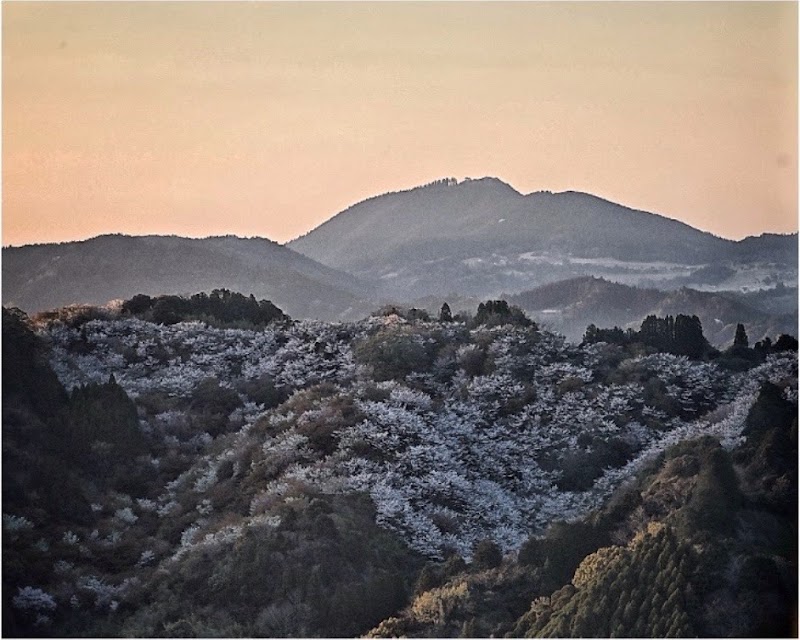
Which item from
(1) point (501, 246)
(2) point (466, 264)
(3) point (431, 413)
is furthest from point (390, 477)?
(1) point (501, 246)

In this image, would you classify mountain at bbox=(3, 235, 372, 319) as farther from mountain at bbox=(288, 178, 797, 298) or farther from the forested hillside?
the forested hillside

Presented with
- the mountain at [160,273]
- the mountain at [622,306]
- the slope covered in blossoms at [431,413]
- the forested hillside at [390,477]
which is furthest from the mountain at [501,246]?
the slope covered in blossoms at [431,413]

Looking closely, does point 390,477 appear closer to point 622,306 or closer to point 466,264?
point 622,306

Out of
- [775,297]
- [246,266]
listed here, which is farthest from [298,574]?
[775,297]

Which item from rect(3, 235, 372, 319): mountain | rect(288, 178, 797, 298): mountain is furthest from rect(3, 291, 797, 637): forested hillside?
rect(288, 178, 797, 298): mountain

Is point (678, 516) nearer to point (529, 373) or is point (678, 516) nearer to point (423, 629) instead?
point (423, 629)

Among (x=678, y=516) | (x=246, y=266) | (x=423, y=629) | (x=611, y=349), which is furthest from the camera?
(x=246, y=266)

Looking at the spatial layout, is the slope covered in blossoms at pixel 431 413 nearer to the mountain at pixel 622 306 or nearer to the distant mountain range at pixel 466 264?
the distant mountain range at pixel 466 264
